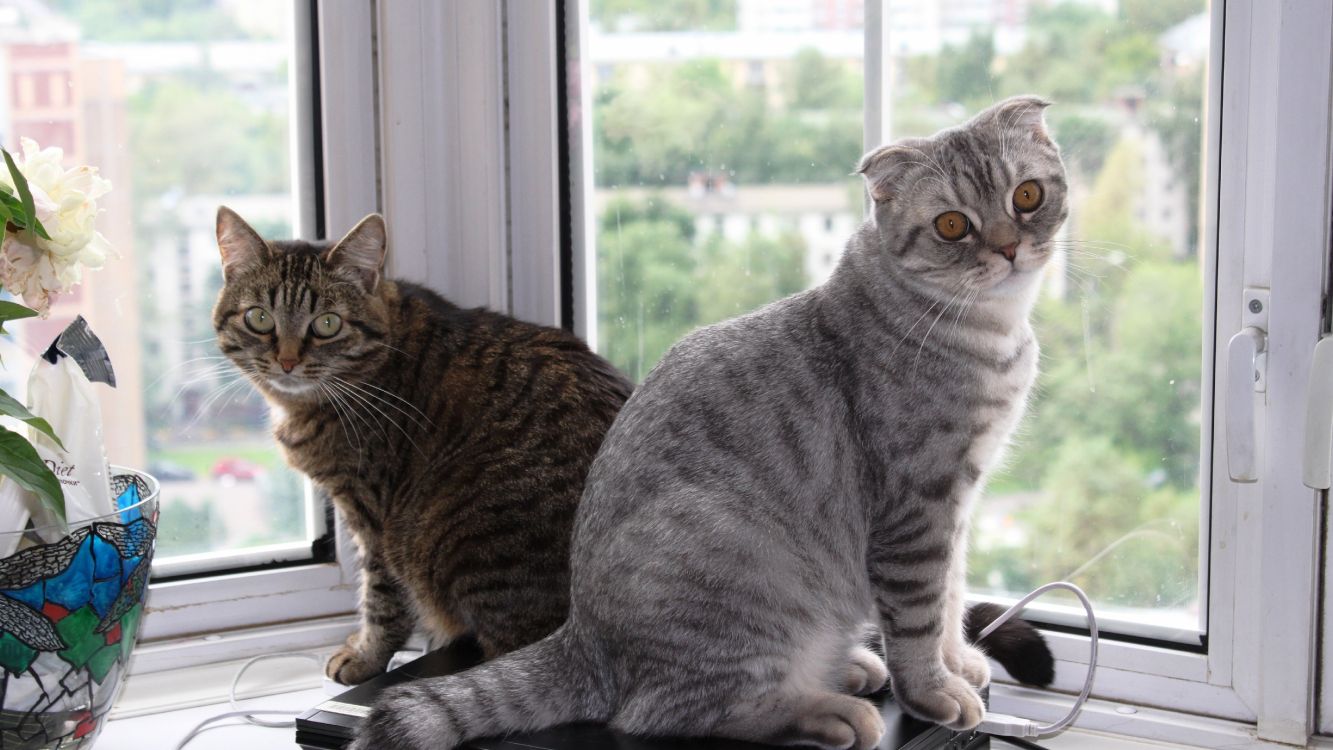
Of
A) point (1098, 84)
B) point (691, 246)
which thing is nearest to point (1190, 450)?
point (1098, 84)

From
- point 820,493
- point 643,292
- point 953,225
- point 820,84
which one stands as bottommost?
point 820,493

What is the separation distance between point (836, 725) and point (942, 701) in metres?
0.14

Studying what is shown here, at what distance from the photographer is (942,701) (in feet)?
4.80

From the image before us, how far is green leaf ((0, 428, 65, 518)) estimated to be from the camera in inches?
51.0

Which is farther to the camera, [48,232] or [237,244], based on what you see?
[237,244]

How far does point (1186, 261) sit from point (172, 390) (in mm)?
1561

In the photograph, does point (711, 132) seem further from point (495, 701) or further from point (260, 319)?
point (495, 701)

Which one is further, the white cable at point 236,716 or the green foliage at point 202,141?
the green foliage at point 202,141

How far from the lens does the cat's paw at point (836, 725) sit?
1403 mm

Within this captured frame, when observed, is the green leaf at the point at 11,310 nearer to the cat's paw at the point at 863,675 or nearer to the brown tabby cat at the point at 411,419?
the brown tabby cat at the point at 411,419

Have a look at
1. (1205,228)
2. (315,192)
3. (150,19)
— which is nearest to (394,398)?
(315,192)

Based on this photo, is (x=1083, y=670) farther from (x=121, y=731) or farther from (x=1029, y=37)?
(x=121, y=731)

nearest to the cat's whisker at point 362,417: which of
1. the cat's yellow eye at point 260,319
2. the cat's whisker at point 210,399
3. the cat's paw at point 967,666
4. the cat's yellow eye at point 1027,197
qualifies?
the cat's yellow eye at point 260,319

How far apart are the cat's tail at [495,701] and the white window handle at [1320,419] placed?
35.4 inches
